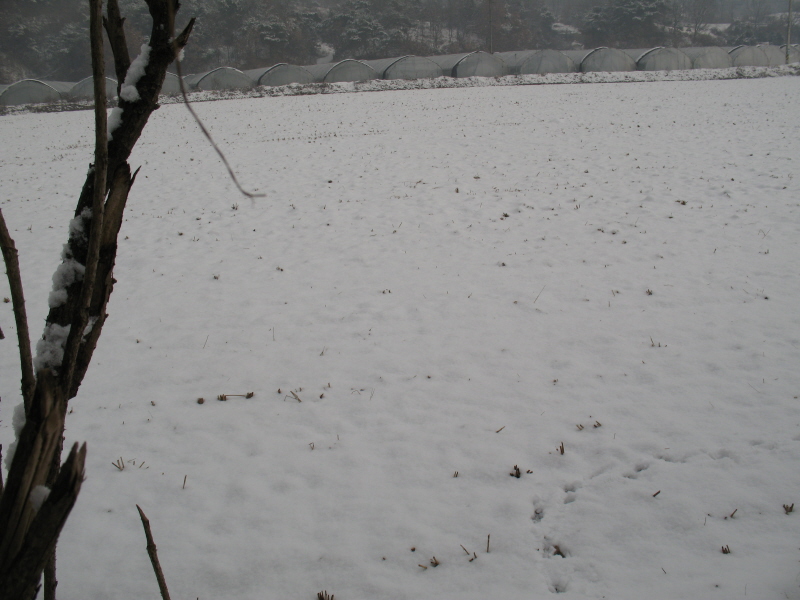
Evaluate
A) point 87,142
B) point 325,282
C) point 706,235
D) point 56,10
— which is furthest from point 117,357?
point 56,10

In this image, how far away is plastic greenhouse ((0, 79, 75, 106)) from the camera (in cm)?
2851

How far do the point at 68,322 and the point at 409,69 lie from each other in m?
33.6

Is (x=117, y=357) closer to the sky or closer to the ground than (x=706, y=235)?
closer to the ground

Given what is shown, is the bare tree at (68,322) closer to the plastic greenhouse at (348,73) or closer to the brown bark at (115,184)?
the brown bark at (115,184)

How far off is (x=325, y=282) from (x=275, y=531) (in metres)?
3.24

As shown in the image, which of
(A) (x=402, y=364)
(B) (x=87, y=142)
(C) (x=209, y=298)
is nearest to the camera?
(A) (x=402, y=364)

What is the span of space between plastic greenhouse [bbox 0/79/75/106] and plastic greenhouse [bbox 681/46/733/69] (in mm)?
38635

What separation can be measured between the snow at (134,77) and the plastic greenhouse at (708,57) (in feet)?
128

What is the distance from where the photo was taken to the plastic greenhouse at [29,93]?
28511 mm

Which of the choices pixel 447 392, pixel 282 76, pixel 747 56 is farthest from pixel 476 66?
pixel 447 392

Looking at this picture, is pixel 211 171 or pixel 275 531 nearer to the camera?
pixel 275 531

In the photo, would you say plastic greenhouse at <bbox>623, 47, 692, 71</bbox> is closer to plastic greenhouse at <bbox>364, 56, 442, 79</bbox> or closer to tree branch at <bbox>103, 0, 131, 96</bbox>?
plastic greenhouse at <bbox>364, 56, 442, 79</bbox>

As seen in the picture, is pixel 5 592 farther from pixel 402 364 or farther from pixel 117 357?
pixel 117 357

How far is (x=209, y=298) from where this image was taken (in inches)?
206
